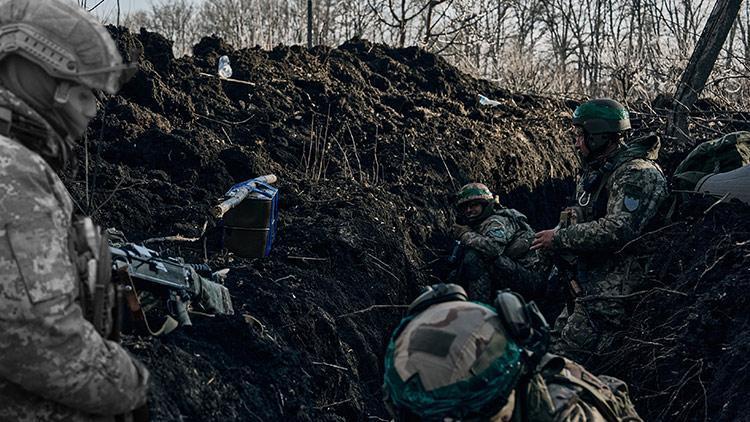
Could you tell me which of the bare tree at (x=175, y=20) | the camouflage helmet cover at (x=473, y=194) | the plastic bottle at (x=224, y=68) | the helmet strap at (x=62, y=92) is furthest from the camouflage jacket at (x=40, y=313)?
the bare tree at (x=175, y=20)

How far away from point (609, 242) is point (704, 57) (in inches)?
151

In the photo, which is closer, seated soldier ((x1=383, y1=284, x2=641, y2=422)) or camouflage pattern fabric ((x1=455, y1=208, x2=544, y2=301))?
seated soldier ((x1=383, y1=284, x2=641, y2=422))

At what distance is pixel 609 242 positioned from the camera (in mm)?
5574

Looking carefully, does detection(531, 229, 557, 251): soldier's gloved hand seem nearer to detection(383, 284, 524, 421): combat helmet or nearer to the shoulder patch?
the shoulder patch

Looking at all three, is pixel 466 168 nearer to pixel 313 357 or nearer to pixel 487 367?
pixel 313 357

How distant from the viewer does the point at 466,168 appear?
10.3 m

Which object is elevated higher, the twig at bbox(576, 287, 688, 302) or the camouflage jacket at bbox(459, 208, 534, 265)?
the twig at bbox(576, 287, 688, 302)

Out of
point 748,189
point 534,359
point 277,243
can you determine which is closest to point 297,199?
point 277,243

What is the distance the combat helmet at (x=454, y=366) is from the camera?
248cm

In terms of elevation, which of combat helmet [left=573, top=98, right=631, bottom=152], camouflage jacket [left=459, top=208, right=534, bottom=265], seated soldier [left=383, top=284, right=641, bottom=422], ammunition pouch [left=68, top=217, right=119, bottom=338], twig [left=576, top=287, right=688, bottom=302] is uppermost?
combat helmet [left=573, top=98, right=631, bottom=152]

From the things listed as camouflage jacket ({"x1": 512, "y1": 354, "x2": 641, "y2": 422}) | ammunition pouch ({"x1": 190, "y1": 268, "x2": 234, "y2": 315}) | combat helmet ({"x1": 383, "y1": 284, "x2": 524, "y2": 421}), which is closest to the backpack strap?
camouflage jacket ({"x1": 512, "y1": 354, "x2": 641, "y2": 422})

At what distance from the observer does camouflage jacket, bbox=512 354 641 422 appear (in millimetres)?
2641

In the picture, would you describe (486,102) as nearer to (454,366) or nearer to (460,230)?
(460,230)

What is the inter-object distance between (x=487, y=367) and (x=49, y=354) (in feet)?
3.92
